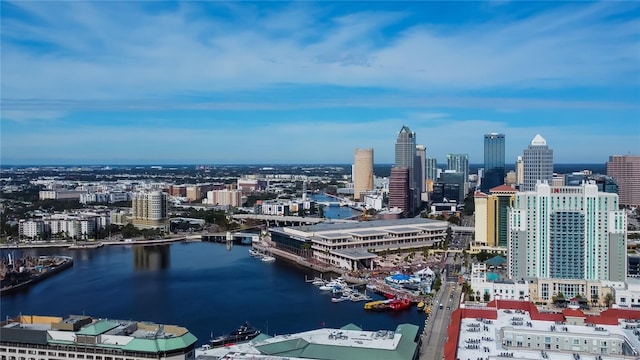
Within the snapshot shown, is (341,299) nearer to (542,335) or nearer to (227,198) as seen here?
(542,335)

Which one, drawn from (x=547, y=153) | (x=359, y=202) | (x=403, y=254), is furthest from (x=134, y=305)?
(x=359, y=202)

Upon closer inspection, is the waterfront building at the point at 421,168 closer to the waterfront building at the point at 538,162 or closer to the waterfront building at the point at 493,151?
the waterfront building at the point at 493,151

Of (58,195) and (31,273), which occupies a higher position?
(58,195)

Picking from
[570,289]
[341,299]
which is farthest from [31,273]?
[570,289]

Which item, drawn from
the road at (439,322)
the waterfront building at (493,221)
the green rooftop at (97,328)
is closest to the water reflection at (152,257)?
the road at (439,322)

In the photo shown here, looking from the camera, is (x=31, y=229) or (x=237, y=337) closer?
(x=237, y=337)

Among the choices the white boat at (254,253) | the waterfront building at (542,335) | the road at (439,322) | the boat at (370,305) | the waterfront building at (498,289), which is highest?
the waterfront building at (542,335)
